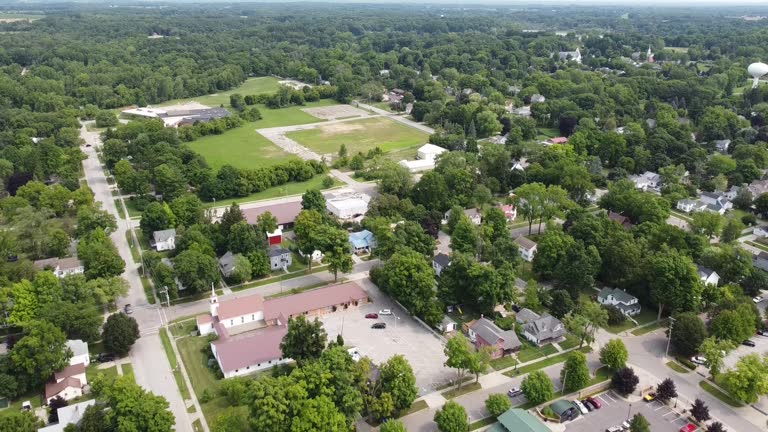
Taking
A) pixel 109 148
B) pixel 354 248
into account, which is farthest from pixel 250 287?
pixel 109 148

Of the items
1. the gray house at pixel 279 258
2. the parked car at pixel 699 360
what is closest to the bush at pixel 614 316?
the parked car at pixel 699 360

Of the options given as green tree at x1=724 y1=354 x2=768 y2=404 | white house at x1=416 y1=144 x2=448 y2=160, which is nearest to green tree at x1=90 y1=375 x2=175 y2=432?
green tree at x1=724 y1=354 x2=768 y2=404

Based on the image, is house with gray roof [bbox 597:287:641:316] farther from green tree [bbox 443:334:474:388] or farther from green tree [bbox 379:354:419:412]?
green tree [bbox 379:354:419:412]

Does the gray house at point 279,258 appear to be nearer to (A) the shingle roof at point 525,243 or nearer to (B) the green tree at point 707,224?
(A) the shingle roof at point 525,243

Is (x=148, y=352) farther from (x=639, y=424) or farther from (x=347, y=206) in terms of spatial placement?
(x=639, y=424)

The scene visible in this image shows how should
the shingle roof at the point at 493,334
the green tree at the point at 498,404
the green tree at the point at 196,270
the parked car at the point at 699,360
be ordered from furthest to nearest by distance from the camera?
the green tree at the point at 196,270 < the shingle roof at the point at 493,334 < the parked car at the point at 699,360 < the green tree at the point at 498,404

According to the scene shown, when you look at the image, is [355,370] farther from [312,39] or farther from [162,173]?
[312,39]

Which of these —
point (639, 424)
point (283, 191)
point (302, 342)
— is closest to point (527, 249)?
point (639, 424)
